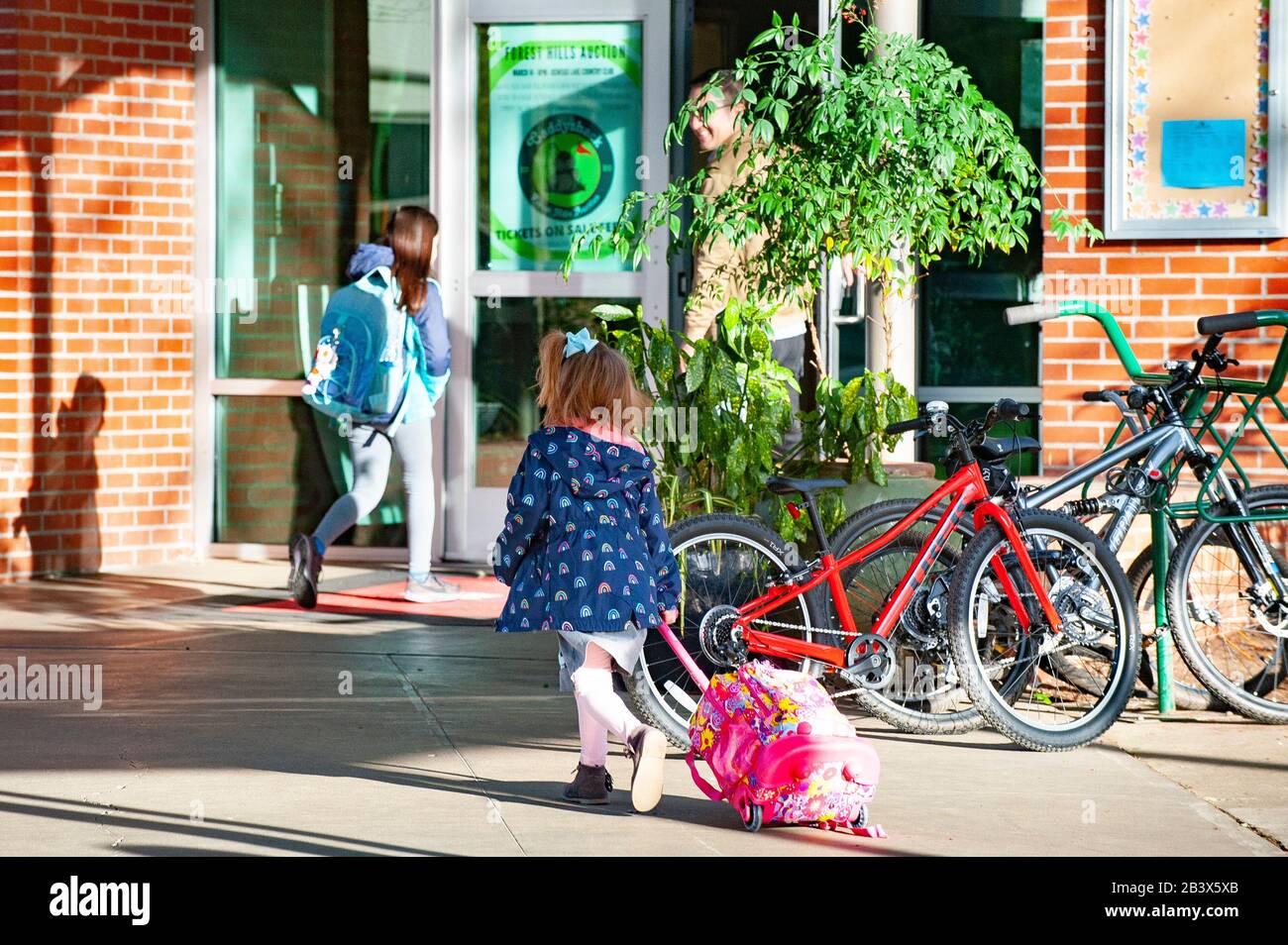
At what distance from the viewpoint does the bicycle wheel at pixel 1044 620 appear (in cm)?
555

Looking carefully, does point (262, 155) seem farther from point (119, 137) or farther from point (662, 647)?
point (662, 647)

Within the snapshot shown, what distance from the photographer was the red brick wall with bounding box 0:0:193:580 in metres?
9.15

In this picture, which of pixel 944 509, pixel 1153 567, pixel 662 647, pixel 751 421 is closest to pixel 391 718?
pixel 662 647

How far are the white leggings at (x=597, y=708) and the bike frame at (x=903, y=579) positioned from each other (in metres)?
0.73

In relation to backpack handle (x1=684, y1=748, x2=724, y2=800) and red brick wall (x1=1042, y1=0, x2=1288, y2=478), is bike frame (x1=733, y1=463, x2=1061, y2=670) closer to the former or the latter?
backpack handle (x1=684, y1=748, x2=724, y2=800)

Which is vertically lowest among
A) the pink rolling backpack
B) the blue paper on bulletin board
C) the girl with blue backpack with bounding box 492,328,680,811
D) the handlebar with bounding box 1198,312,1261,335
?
the pink rolling backpack

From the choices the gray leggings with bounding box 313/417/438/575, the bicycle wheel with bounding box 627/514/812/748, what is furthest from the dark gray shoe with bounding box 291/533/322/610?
the bicycle wheel with bounding box 627/514/812/748

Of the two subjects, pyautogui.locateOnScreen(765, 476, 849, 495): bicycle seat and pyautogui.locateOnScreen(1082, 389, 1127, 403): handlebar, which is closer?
pyautogui.locateOnScreen(765, 476, 849, 495): bicycle seat

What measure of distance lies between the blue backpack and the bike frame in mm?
3035

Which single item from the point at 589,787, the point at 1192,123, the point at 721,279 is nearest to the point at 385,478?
the point at 721,279

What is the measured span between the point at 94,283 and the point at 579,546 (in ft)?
17.7

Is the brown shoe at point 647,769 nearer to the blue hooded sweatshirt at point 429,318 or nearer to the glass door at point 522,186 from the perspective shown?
the blue hooded sweatshirt at point 429,318

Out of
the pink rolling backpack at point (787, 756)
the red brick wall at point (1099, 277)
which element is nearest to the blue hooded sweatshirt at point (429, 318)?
the red brick wall at point (1099, 277)

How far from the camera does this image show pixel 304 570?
811 centimetres
